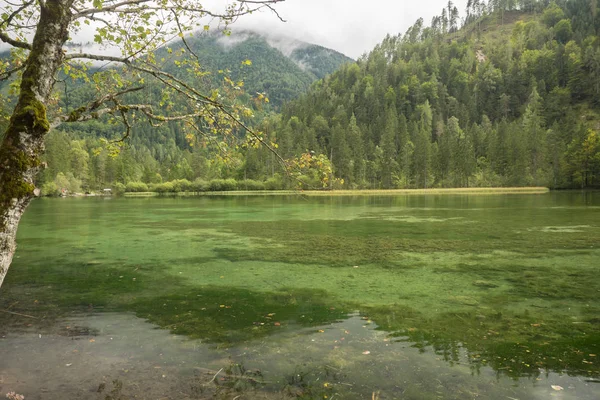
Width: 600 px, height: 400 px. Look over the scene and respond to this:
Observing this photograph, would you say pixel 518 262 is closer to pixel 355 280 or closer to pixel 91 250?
pixel 355 280

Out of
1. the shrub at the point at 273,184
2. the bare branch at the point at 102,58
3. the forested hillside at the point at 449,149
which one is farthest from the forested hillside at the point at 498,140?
the bare branch at the point at 102,58

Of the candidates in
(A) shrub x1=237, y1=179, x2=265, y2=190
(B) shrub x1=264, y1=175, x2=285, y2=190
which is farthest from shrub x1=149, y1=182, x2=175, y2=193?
(B) shrub x1=264, y1=175, x2=285, y2=190

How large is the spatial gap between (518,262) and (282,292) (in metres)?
10.8

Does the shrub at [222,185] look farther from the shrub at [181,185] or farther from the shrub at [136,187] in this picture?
the shrub at [136,187]

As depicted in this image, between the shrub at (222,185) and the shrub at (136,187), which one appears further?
the shrub at (136,187)

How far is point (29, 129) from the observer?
5.06 m

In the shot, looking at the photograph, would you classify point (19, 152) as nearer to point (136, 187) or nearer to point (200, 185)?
point (200, 185)

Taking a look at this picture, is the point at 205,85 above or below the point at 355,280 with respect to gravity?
above

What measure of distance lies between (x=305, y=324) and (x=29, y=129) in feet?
23.1

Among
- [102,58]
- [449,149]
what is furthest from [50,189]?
[102,58]

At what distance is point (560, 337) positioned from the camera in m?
8.70

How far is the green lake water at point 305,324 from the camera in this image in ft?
22.1

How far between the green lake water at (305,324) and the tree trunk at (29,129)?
10.8ft

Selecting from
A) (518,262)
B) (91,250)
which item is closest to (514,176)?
(518,262)
